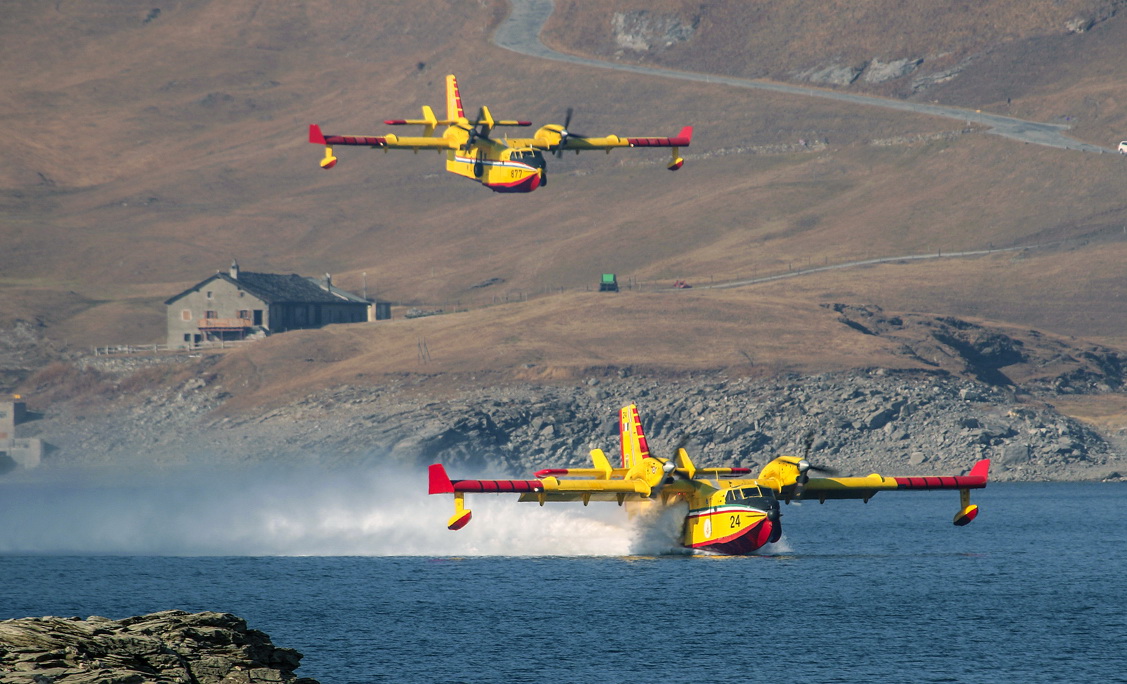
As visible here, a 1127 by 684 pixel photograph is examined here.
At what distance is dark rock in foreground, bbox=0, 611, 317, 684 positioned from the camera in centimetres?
3206

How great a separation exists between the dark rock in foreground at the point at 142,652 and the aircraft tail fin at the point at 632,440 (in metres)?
43.6

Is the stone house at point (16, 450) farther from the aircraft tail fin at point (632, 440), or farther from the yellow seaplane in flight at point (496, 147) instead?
the aircraft tail fin at point (632, 440)

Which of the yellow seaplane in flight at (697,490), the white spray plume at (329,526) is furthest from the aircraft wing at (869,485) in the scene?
the white spray plume at (329,526)

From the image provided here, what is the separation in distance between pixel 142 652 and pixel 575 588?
42.7 m

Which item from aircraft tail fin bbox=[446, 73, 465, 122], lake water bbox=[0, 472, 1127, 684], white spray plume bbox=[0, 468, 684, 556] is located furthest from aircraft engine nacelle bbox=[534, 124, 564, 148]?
lake water bbox=[0, 472, 1127, 684]

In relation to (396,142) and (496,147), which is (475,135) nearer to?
(496,147)

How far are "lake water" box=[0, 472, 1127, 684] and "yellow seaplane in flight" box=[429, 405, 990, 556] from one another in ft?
8.56

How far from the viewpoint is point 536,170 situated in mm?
86562

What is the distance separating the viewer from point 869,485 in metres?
80.6

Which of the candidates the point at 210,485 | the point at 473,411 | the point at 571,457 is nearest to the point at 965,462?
the point at 571,457

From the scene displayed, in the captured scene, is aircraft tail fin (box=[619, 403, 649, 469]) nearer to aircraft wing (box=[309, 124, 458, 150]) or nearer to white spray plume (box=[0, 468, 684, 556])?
white spray plume (box=[0, 468, 684, 556])

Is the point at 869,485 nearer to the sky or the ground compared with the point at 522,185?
nearer to the ground

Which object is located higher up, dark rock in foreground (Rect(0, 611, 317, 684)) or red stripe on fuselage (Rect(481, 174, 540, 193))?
red stripe on fuselage (Rect(481, 174, 540, 193))

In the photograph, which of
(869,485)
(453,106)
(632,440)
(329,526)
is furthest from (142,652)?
(453,106)
